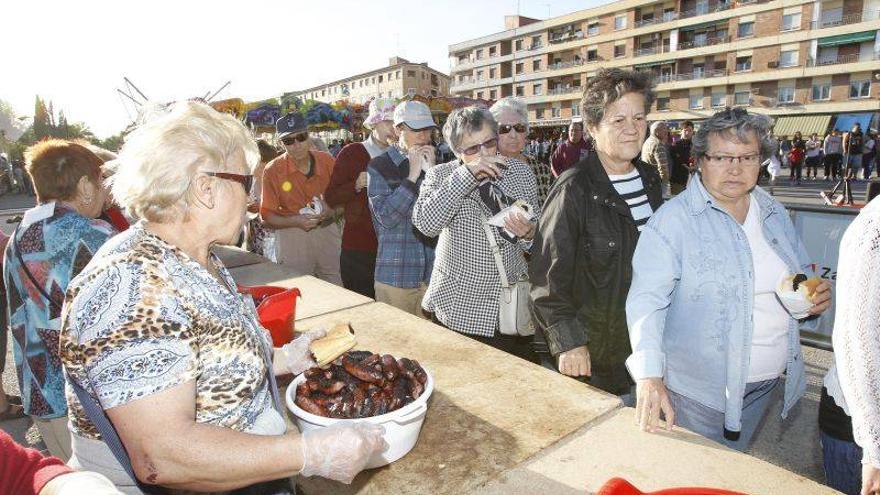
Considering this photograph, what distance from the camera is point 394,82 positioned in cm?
7544

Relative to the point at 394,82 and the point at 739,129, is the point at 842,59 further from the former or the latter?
the point at 394,82

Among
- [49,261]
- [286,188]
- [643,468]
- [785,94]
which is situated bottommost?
[643,468]

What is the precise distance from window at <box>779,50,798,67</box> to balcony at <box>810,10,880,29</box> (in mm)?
2162

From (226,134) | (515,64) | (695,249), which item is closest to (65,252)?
(226,134)

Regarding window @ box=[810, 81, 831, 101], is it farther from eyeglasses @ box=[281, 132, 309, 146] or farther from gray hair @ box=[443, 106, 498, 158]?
gray hair @ box=[443, 106, 498, 158]

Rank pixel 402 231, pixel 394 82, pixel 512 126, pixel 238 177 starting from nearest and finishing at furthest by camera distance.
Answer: pixel 238 177
pixel 402 231
pixel 512 126
pixel 394 82

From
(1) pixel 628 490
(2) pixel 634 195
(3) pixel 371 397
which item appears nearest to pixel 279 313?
(3) pixel 371 397

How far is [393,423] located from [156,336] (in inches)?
25.5

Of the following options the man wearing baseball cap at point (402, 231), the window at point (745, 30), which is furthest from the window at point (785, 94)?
the man wearing baseball cap at point (402, 231)

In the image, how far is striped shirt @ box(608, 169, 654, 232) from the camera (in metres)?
2.30

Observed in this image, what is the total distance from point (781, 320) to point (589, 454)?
1.10 m

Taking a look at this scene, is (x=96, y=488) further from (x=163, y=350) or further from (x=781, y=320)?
(x=781, y=320)

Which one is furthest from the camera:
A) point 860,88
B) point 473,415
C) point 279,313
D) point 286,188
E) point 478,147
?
point 860,88

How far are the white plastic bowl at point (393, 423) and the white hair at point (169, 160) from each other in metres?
0.63
